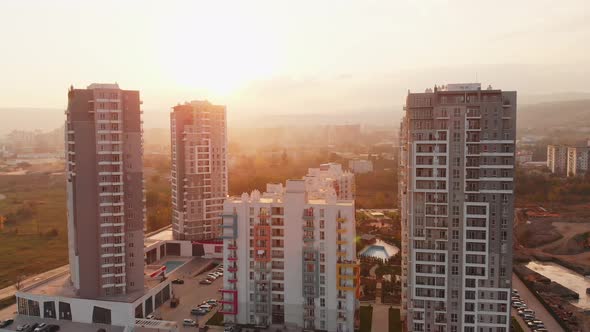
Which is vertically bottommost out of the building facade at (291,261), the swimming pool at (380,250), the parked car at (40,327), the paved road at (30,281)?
the paved road at (30,281)

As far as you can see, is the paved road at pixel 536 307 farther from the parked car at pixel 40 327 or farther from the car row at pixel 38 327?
the parked car at pixel 40 327

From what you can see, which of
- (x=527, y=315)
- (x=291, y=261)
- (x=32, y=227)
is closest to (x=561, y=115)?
(x=527, y=315)

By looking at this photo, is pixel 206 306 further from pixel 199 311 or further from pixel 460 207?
pixel 460 207

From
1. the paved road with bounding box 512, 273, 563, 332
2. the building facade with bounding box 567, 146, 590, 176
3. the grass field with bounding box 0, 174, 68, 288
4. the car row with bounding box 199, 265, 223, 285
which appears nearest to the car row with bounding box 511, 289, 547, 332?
the paved road with bounding box 512, 273, 563, 332

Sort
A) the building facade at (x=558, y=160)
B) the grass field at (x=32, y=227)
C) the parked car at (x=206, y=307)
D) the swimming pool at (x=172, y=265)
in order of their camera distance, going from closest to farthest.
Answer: the parked car at (x=206, y=307)
the swimming pool at (x=172, y=265)
the grass field at (x=32, y=227)
the building facade at (x=558, y=160)

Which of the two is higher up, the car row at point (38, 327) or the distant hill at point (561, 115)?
the distant hill at point (561, 115)

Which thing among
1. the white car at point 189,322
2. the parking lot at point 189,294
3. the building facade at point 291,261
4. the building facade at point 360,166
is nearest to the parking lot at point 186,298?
the parking lot at point 189,294
